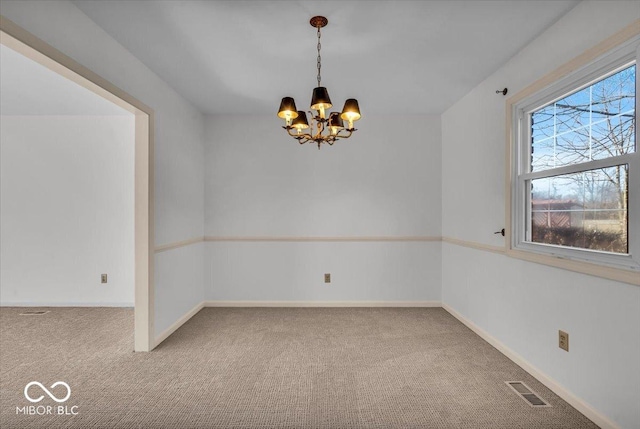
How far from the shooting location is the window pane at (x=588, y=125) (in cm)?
178

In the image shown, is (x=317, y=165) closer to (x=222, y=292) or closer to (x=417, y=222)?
(x=417, y=222)

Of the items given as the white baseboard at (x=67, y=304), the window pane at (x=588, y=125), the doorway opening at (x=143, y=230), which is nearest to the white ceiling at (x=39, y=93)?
the doorway opening at (x=143, y=230)

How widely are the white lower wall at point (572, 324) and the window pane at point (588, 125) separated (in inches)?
30.4

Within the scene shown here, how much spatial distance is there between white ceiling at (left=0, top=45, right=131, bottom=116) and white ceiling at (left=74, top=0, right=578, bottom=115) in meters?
1.01

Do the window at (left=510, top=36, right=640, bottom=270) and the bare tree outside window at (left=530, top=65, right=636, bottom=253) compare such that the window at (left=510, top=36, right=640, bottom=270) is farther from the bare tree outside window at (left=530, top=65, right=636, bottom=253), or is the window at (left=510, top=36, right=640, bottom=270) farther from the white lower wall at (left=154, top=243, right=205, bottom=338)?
the white lower wall at (left=154, top=243, right=205, bottom=338)

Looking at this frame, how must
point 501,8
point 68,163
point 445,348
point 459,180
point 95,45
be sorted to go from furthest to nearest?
point 68,163 < point 459,180 < point 445,348 < point 95,45 < point 501,8

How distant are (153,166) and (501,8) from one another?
2.93m

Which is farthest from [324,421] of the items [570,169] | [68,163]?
[68,163]

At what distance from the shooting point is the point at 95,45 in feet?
7.30

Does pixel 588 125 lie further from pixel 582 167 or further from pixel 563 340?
pixel 563 340

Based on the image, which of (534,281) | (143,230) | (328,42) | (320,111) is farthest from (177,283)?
(534,281)

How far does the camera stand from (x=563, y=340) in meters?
2.12

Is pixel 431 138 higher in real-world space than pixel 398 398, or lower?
higher

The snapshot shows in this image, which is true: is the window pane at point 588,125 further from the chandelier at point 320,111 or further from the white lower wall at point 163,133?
the white lower wall at point 163,133
